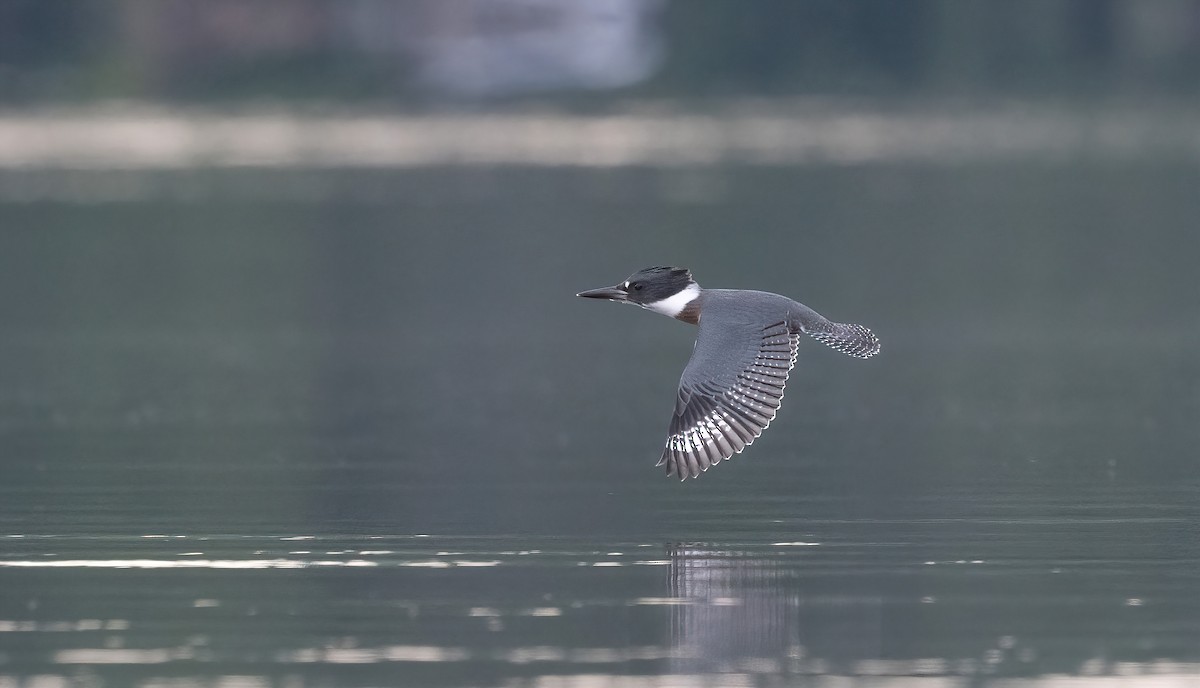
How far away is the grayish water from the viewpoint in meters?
8.33

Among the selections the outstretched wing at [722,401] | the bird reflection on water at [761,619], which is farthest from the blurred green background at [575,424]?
the outstretched wing at [722,401]

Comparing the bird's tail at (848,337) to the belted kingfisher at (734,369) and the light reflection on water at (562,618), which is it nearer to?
the belted kingfisher at (734,369)

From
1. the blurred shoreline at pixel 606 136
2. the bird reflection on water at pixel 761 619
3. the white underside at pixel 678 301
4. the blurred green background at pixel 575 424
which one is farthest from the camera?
the blurred shoreline at pixel 606 136

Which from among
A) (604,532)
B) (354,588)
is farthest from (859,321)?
(354,588)

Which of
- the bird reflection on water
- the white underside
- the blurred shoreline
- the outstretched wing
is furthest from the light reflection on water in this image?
the blurred shoreline

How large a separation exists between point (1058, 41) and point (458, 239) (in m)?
38.2

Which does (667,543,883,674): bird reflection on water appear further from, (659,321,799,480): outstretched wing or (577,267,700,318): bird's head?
(577,267,700,318): bird's head

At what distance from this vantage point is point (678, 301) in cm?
1164

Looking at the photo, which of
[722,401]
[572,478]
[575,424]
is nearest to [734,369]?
[722,401]

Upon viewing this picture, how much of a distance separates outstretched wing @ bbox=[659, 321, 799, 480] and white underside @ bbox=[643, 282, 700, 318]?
72cm

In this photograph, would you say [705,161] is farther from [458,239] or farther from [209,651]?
[209,651]

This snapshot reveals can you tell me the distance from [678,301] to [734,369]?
3.12 ft

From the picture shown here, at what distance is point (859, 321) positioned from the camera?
19062 mm

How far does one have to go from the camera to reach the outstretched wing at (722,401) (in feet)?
34.7
